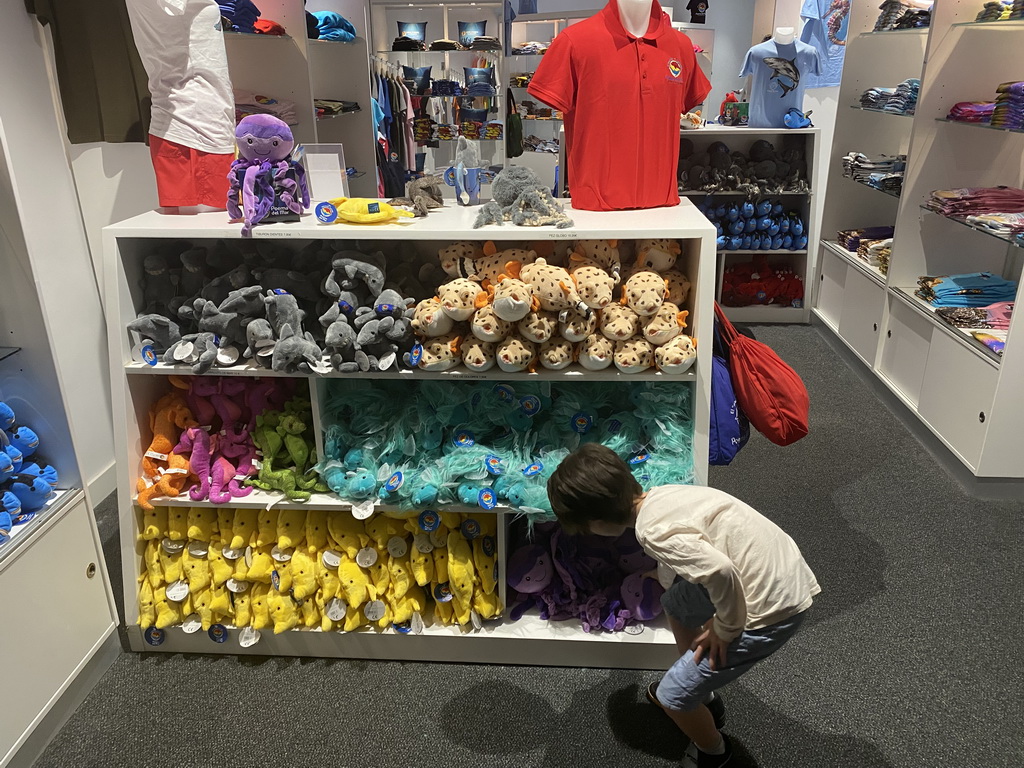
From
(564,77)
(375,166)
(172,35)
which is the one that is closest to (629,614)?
(564,77)

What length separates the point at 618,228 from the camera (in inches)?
77.5

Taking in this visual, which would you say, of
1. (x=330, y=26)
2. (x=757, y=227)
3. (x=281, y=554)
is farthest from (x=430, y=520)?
(x=757, y=227)

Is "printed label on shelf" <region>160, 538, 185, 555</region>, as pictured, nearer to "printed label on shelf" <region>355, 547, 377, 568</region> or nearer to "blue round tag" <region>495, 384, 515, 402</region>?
"printed label on shelf" <region>355, 547, 377, 568</region>

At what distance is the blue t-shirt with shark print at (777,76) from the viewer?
480cm

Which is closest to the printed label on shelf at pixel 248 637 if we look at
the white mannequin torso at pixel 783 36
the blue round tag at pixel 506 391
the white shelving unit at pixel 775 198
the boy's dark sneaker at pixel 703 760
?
the blue round tag at pixel 506 391

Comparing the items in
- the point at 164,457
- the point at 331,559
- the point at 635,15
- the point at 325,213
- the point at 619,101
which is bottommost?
the point at 331,559

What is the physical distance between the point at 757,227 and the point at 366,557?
3.92 m

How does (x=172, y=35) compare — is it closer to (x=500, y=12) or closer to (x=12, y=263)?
(x=12, y=263)

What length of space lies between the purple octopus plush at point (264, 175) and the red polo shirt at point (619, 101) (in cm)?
80

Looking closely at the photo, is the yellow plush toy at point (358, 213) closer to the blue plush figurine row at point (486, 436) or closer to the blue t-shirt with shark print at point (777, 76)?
the blue plush figurine row at point (486, 436)

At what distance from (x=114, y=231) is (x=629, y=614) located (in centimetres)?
177

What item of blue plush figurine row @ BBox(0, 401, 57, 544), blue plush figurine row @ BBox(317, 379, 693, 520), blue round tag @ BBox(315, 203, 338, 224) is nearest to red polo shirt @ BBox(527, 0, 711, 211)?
blue plush figurine row @ BBox(317, 379, 693, 520)

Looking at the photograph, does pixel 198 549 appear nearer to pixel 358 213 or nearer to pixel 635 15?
pixel 358 213

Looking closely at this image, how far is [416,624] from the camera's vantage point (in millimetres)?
2221
